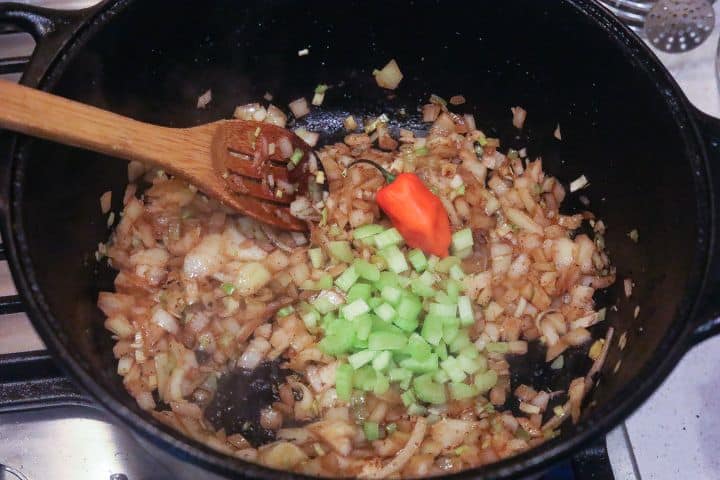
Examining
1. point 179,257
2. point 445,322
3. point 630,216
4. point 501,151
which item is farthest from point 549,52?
point 179,257

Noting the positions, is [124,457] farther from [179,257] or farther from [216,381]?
[179,257]

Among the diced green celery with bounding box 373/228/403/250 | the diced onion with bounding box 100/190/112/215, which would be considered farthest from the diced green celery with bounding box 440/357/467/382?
the diced onion with bounding box 100/190/112/215

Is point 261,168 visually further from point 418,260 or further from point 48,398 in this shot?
point 48,398

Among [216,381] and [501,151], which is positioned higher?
[501,151]

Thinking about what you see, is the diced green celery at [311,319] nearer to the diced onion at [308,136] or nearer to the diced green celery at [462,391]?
the diced green celery at [462,391]

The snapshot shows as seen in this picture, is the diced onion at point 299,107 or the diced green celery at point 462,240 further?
the diced onion at point 299,107

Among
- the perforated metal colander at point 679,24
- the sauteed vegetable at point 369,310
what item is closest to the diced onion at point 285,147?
the sauteed vegetable at point 369,310
